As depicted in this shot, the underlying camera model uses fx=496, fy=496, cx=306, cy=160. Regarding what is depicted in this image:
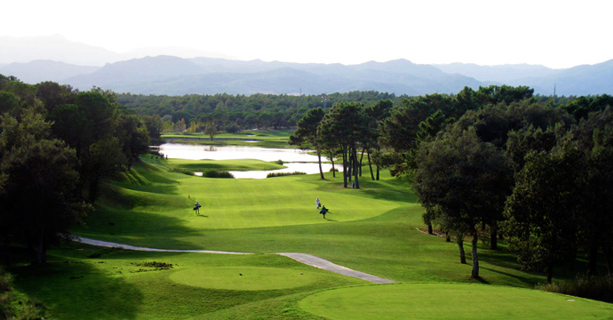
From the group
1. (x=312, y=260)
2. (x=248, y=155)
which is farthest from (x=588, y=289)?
(x=248, y=155)

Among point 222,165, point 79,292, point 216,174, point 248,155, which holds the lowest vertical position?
point 216,174

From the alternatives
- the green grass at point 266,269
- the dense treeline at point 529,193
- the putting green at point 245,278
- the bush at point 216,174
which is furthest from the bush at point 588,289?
the bush at point 216,174

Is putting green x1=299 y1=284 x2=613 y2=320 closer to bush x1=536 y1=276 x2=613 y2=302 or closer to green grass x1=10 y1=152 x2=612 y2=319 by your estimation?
green grass x1=10 y1=152 x2=612 y2=319

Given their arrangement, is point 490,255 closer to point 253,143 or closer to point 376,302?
point 376,302

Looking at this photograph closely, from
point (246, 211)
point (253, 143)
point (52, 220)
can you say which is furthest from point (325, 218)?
point (253, 143)

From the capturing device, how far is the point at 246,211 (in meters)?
52.3

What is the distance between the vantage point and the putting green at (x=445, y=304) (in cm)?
1645

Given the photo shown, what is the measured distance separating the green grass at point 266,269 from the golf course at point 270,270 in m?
0.08

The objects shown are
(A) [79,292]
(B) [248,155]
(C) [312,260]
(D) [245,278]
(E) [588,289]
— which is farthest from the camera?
(B) [248,155]

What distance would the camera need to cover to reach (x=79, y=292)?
864 inches

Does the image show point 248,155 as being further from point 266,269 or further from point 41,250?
point 266,269

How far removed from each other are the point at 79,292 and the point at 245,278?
7.37 metres

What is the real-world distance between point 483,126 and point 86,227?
1459 inches

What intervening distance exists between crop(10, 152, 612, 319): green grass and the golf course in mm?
82
